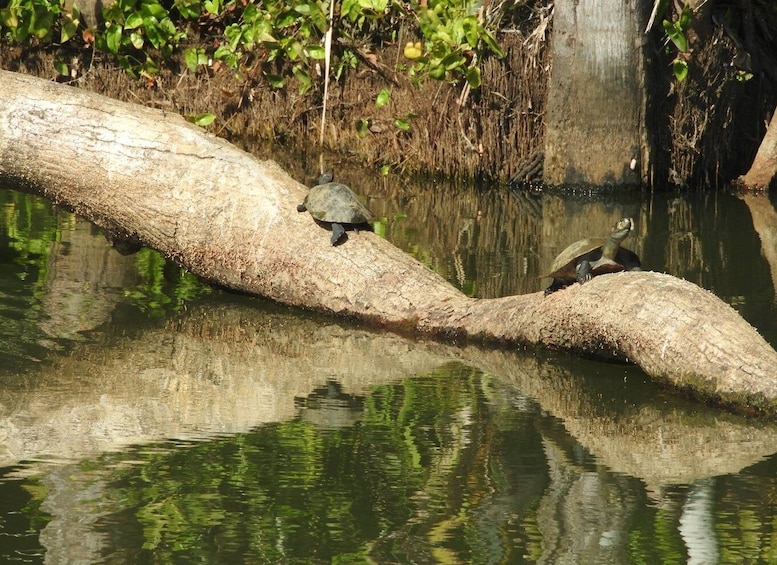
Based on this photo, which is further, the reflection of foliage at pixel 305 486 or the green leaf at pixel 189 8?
the green leaf at pixel 189 8

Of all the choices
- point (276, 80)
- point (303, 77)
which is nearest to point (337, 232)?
point (303, 77)

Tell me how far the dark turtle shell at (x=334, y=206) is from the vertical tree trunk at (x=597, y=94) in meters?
3.70

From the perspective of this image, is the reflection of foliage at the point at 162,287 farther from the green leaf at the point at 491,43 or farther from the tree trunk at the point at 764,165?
the tree trunk at the point at 764,165

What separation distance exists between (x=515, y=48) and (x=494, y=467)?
6399 mm

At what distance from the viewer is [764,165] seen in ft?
35.2

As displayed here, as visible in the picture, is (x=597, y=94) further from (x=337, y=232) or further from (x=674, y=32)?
(x=337, y=232)

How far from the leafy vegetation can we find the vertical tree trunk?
0.69 metres

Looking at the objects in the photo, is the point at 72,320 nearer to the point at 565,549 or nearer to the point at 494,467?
the point at 494,467

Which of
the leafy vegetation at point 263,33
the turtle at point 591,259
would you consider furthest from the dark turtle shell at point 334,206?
the leafy vegetation at point 263,33

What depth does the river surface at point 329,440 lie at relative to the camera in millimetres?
4078


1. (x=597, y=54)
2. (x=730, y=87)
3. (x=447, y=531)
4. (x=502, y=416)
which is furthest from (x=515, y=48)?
(x=447, y=531)

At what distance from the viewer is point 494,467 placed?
4.75 m

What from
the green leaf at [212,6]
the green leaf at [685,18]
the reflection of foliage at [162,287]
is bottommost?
the reflection of foliage at [162,287]

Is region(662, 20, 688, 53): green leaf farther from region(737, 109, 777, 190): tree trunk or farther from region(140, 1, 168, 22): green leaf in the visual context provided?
region(140, 1, 168, 22): green leaf
